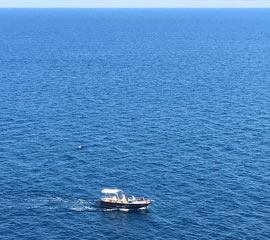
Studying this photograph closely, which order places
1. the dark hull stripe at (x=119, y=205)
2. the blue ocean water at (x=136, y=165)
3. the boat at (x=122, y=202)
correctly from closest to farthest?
1. the blue ocean water at (x=136, y=165)
2. the boat at (x=122, y=202)
3. the dark hull stripe at (x=119, y=205)

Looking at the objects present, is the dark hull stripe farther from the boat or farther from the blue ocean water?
the blue ocean water

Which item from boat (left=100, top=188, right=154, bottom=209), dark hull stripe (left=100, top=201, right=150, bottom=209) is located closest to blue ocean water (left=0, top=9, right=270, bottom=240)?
dark hull stripe (left=100, top=201, right=150, bottom=209)

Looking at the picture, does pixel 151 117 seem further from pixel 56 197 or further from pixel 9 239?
pixel 9 239

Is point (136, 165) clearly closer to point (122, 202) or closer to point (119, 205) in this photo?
point (122, 202)

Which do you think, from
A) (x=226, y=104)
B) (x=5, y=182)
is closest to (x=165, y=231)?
(x=5, y=182)

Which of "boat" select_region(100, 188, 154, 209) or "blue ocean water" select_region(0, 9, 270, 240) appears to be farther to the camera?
"boat" select_region(100, 188, 154, 209)

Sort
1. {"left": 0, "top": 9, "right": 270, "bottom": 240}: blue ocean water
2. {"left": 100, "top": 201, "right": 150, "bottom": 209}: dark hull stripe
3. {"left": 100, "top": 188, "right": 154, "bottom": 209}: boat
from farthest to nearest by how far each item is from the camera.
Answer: {"left": 100, "top": 201, "right": 150, "bottom": 209}: dark hull stripe
{"left": 100, "top": 188, "right": 154, "bottom": 209}: boat
{"left": 0, "top": 9, "right": 270, "bottom": 240}: blue ocean water

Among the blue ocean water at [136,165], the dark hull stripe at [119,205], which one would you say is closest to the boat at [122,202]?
the dark hull stripe at [119,205]

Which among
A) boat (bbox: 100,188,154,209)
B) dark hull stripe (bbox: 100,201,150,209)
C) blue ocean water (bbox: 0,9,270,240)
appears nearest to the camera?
blue ocean water (bbox: 0,9,270,240)

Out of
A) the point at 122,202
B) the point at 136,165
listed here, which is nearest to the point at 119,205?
the point at 122,202

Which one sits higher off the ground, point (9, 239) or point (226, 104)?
point (226, 104)

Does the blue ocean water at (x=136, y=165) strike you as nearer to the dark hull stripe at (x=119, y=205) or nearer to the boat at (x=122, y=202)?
the dark hull stripe at (x=119, y=205)
